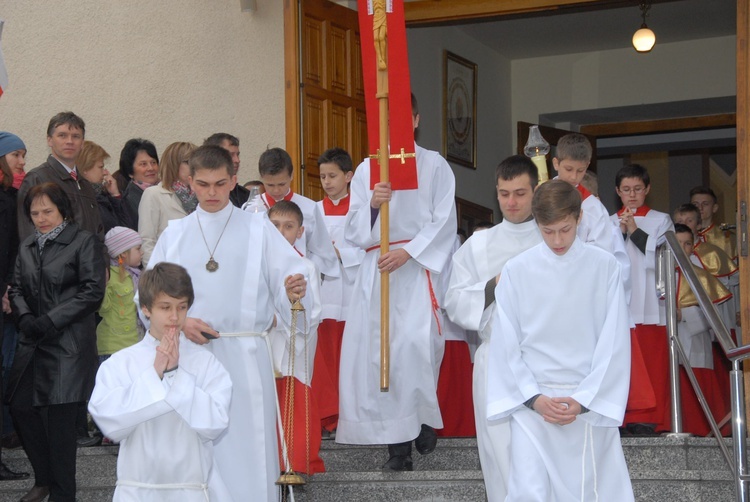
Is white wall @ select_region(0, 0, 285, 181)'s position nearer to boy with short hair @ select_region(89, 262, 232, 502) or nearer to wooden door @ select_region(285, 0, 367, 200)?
wooden door @ select_region(285, 0, 367, 200)

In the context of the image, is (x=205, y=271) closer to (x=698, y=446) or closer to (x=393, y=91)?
(x=393, y=91)

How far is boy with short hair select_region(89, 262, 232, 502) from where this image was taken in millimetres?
4688

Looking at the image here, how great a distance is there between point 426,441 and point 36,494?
2163 millimetres

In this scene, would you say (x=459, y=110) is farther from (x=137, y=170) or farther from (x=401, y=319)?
(x=401, y=319)

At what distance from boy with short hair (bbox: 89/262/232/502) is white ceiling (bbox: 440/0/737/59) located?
27.8 feet

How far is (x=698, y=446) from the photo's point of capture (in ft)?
21.9

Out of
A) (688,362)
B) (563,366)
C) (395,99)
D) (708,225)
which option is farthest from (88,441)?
(708,225)

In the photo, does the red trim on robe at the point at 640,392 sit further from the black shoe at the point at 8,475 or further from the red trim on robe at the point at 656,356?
the black shoe at the point at 8,475

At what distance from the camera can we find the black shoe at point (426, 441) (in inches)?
271

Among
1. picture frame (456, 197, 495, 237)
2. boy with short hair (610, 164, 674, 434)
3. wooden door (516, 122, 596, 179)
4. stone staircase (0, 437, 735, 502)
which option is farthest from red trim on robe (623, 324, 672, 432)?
wooden door (516, 122, 596, 179)

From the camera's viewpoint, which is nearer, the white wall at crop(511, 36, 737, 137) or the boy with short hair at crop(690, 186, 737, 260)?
the boy with short hair at crop(690, 186, 737, 260)

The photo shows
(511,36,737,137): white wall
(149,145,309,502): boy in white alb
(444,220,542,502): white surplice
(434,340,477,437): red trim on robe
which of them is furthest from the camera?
(511,36,737,137): white wall

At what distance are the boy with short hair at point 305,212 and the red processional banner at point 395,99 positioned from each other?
0.69m

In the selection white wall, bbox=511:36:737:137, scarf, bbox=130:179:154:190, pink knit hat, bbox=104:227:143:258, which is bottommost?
pink knit hat, bbox=104:227:143:258
